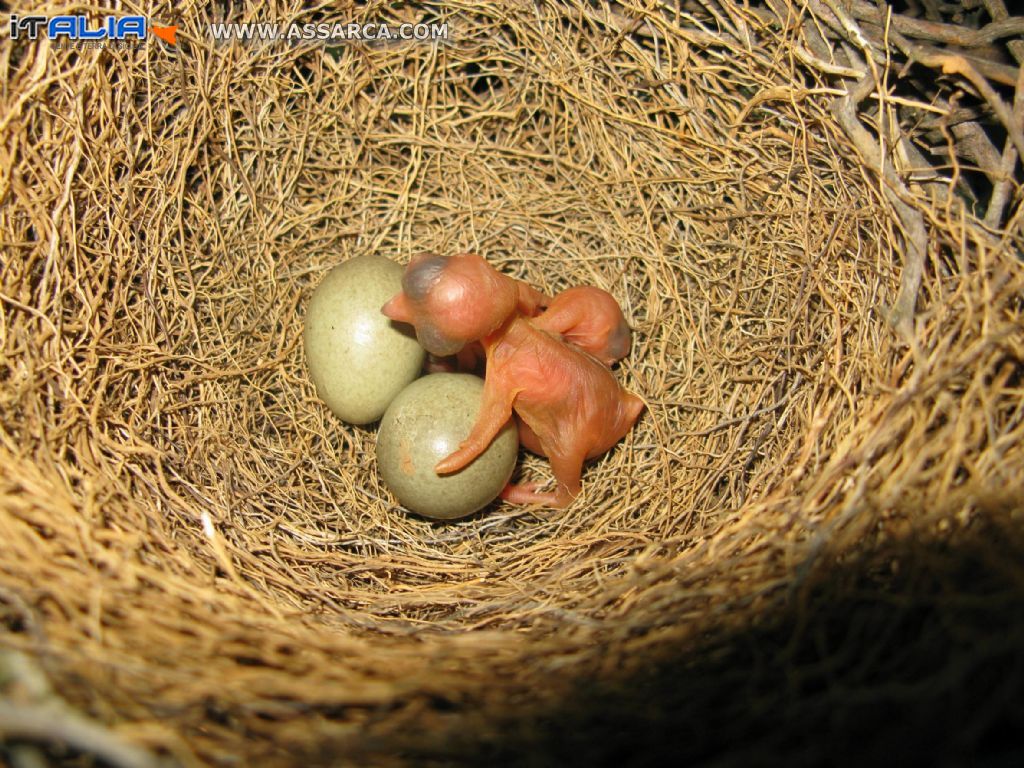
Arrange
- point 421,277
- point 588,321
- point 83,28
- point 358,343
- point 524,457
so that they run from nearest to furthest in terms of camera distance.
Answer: point 83,28, point 421,277, point 358,343, point 588,321, point 524,457

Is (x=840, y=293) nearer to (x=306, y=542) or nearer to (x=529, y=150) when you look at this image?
(x=529, y=150)

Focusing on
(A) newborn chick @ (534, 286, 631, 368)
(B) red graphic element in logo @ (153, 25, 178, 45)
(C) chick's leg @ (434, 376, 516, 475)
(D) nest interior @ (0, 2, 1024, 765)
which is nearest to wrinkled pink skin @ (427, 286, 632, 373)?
(A) newborn chick @ (534, 286, 631, 368)

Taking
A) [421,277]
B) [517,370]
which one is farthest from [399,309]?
[517,370]

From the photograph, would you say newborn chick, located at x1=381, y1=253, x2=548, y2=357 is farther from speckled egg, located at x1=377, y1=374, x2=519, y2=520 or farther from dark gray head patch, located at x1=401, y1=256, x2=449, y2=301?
speckled egg, located at x1=377, y1=374, x2=519, y2=520

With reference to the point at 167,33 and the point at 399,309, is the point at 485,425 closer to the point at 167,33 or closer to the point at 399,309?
the point at 399,309

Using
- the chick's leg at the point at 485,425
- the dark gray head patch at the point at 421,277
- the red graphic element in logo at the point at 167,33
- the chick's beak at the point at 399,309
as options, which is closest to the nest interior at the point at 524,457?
the red graphic element in logo at the point at 167,33
